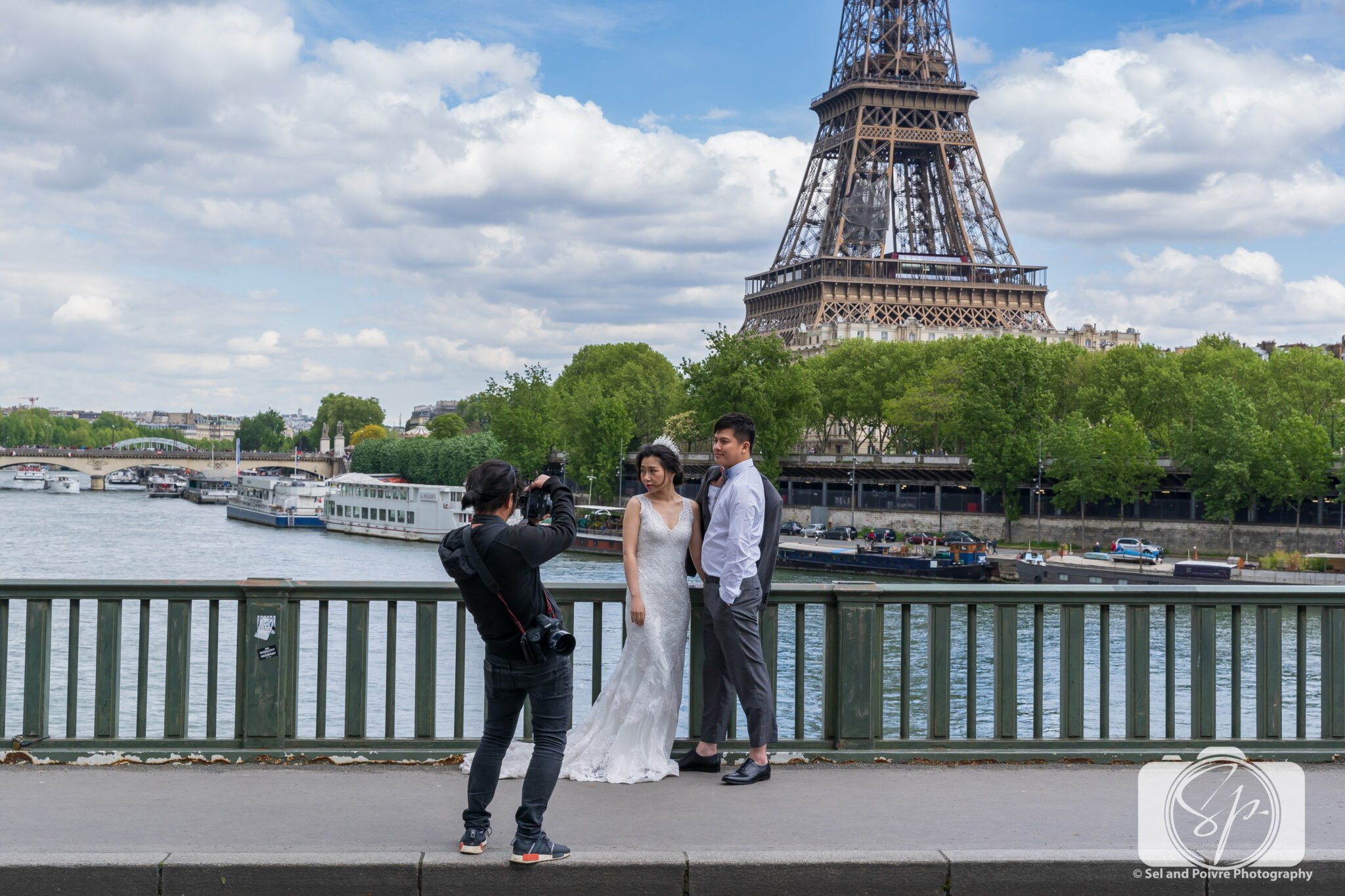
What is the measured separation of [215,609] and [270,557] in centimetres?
4952

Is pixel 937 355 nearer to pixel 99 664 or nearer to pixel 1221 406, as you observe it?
pixel 1221 406

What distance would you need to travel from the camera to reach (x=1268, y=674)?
23.9 ft

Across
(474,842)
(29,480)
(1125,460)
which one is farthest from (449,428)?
(474,842)

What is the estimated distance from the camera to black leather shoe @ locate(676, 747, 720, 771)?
686 cm

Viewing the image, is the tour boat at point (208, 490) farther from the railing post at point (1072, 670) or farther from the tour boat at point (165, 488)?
the railing post at point (1072, 670)

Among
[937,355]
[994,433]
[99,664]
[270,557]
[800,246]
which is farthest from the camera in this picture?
[800,246]

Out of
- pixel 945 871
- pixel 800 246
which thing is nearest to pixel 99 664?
pixel 945 871

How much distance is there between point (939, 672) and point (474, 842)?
2.76 metres

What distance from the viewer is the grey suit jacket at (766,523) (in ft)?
22.6

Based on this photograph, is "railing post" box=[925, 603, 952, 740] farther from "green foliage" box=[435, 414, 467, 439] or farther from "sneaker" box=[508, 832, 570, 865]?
"green foliage" box=[435, 414, 467, 439]

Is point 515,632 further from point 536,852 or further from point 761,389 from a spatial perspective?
point 761,389

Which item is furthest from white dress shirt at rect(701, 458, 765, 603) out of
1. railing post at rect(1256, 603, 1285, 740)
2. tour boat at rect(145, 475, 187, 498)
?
tour boat at rect(145, 475, 187, 498)

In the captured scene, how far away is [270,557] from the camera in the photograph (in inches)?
2142

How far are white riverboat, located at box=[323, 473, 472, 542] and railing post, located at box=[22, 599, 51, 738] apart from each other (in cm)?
5864
